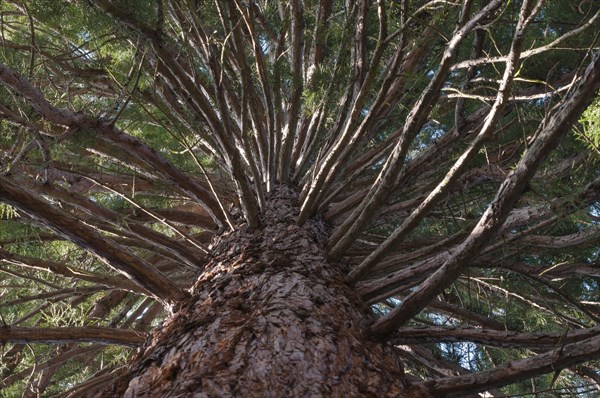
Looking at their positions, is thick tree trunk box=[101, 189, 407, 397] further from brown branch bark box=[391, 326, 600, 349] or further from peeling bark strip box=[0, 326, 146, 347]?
peeling bark strip box=[0, 326, 146, 347]

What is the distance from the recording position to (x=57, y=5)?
270 centimetres

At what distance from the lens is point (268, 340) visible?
4.73ft

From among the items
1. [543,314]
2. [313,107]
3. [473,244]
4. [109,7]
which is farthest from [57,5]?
[543,314]

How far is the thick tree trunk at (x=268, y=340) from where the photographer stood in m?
1.29

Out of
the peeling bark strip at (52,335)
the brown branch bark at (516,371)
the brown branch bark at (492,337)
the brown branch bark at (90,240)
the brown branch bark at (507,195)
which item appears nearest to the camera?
the brown branch bark at (507,195)

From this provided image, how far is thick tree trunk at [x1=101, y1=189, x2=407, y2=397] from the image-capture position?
1.29m

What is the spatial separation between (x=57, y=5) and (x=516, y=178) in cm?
250

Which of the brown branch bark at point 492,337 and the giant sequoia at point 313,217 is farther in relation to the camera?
the brown branch bark at point 492,337

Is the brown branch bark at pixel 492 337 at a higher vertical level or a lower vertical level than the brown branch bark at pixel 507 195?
lower

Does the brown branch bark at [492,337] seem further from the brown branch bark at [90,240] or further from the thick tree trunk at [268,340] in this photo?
the brown branch bark at [90,240]

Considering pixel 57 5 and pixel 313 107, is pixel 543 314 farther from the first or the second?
pixel 57 5

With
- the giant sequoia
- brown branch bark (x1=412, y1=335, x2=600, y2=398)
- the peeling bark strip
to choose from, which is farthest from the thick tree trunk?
the peeling bark strip

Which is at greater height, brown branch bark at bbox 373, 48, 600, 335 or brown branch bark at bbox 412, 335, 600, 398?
brown branch bark at bbox 373, 48, 600, 335

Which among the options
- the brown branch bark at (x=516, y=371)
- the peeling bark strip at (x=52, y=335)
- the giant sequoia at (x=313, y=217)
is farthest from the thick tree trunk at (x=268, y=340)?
the peeling bark strip at (x=52, y=335)
